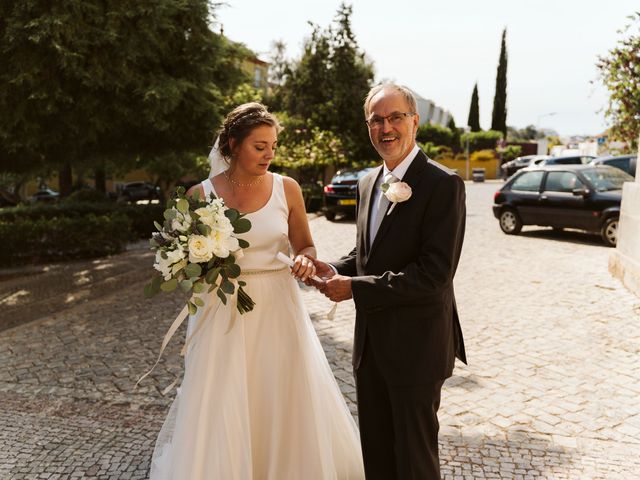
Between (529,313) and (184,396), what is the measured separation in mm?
5370

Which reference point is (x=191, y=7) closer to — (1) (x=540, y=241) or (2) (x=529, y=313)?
(2) (x=529, y=313)

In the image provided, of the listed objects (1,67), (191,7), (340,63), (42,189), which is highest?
(340,63)

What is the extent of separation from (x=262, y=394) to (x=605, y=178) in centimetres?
1170

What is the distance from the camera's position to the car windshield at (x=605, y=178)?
39.6 ft

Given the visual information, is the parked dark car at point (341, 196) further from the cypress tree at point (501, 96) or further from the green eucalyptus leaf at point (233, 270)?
the cypress tree at point (501, 96)

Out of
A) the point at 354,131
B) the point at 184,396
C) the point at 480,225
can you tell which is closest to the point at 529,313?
the point at 184,396

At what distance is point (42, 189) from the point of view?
1448 inches

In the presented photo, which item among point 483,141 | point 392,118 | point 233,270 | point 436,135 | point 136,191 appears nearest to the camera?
point 392,118

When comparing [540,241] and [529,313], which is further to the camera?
[540,241]

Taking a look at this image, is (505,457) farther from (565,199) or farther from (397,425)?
(565,199)

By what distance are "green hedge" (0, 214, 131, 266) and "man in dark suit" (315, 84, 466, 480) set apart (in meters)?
10.2

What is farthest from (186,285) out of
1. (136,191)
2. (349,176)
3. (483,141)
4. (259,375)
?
(483,141)

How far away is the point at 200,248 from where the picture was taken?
2.50 meters

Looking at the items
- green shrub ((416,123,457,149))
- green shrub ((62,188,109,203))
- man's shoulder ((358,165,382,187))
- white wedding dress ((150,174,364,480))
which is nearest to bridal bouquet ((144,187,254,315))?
white wedding dress ((150,174,364,480))
